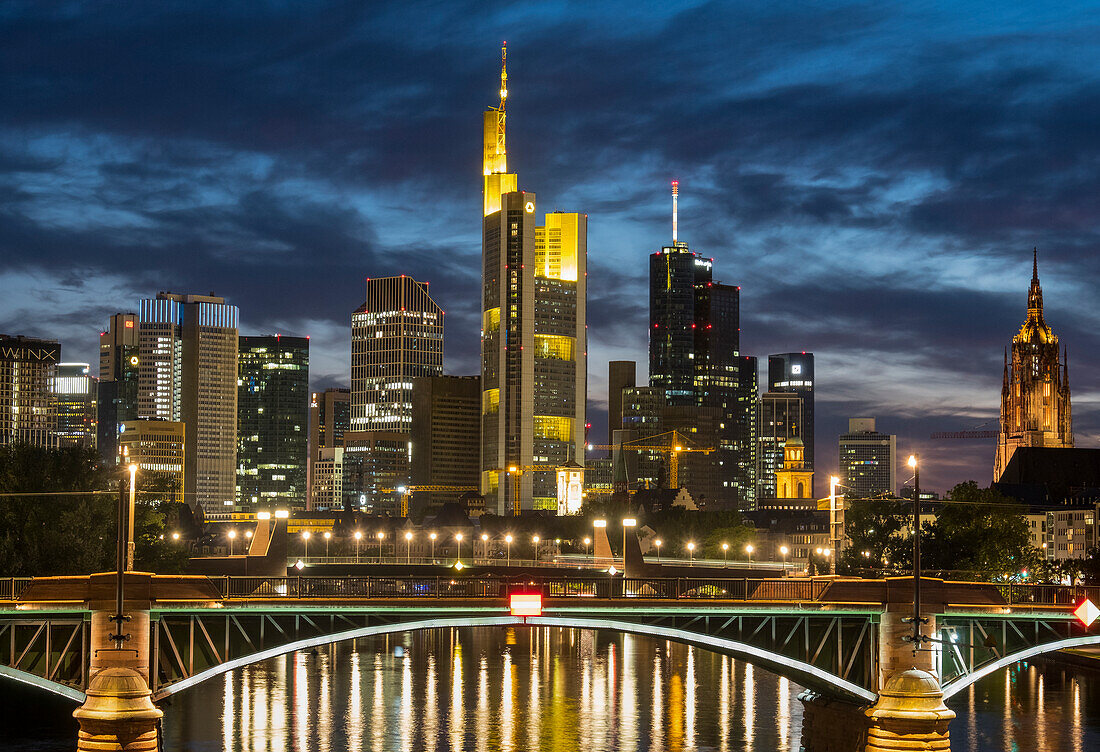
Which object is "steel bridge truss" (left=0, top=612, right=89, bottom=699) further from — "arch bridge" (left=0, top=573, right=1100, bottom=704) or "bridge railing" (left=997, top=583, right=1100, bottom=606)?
"bridge railing" (left=997, top=583, right=1100, bottom=606)

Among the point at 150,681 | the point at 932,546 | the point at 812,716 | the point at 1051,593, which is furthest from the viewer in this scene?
the point at 932,546

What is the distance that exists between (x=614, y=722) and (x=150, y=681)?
38131mm

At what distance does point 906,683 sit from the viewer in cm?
7588

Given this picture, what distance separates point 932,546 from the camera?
6309 inches

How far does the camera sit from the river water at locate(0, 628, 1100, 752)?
95.8m

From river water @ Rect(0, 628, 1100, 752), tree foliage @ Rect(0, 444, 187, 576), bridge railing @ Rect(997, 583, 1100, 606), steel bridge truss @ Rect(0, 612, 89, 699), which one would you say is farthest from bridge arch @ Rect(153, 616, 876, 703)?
tree foliage @ Rect(0, 444, 187, 576)

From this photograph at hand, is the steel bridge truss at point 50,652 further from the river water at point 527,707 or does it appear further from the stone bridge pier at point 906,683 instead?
the stone bridge pier at point 906,683

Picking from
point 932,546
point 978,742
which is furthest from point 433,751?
point 932,546

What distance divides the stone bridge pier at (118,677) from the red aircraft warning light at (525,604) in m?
16.3

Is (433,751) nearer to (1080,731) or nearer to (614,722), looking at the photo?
(614,722)

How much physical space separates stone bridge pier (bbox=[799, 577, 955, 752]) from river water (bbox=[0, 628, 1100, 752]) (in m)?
17.7

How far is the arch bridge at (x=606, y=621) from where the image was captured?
7344 centimetres

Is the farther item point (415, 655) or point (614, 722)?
point (415, 655)

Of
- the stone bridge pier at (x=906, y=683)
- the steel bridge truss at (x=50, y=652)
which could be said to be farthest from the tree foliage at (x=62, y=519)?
the stone bridge pier at (x=906, y=683)
